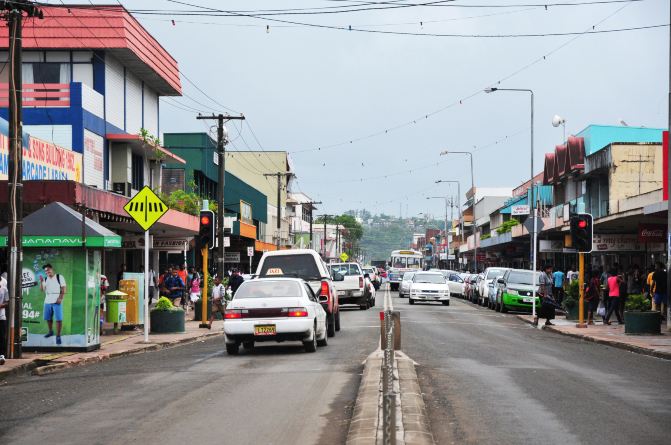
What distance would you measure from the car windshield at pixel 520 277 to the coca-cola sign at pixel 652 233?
25.8ft

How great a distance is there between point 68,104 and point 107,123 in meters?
3.47

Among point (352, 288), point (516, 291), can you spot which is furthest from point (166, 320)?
point (516, 291)

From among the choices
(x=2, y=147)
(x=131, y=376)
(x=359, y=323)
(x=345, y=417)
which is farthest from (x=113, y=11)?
(x=345, y=417)

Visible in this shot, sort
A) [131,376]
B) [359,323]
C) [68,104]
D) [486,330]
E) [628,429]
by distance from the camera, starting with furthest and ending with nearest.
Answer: [68,104] → [359,323] → [486,330] → [131,376] → [628,429]

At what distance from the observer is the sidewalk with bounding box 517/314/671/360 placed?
68.5 ft

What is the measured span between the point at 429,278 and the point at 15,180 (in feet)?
106

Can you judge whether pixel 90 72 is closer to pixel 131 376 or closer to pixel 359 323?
pixel 359 323

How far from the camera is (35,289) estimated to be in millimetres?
19828

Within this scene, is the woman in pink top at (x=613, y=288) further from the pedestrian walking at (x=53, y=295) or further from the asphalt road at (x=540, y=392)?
the pedestrian walking at (x=53, y=295)

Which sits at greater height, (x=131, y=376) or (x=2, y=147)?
(x=2, y=147)

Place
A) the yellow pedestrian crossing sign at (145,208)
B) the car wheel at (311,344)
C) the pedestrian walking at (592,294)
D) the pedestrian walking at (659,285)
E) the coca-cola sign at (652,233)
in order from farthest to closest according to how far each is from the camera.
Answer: the coca-cola sign at (652,233), the pedestrian walking at (592,294), the pedestrian walking at (659,285), the yellow pedestrian crossing sign at (145,208), the car wheel at (311,344)

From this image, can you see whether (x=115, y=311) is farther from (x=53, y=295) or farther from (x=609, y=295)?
(x=609, y=295)

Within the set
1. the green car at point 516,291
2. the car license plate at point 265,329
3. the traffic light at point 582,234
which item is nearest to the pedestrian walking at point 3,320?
the car license plate at point 265,329

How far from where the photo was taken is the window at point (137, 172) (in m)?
41.5
